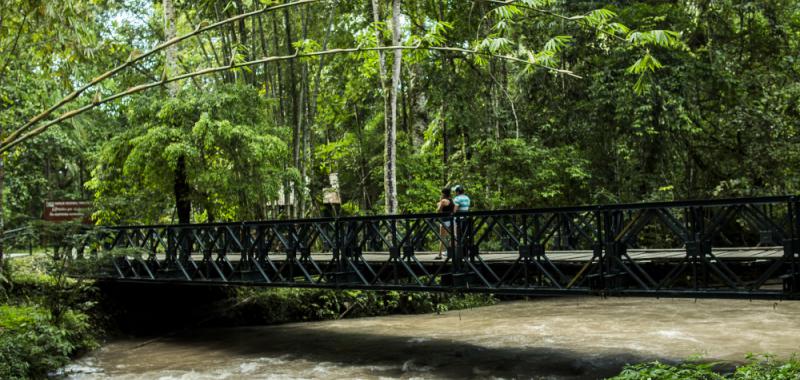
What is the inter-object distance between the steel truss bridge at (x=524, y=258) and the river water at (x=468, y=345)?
1417 mm

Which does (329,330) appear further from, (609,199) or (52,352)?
(609,199)

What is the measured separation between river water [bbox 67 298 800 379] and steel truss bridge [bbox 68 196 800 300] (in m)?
1.42

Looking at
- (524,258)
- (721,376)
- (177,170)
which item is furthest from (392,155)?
(721,376)

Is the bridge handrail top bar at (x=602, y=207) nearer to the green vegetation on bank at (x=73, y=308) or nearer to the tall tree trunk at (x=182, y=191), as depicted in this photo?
the green vegetation on bank at (x=73, y=308)

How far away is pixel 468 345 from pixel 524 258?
4.43 m

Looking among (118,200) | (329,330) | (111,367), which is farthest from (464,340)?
(118,200)

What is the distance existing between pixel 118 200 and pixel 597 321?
13148 mm

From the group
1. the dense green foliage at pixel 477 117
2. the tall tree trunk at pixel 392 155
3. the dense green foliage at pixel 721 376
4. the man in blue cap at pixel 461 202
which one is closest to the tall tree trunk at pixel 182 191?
the dense green foliage at pixel 477 117

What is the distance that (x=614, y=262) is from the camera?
1061cm

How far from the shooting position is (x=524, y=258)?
11383mm

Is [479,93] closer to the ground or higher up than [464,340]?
higher up

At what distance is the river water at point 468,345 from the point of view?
42.4ft

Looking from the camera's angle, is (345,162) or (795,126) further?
(345,162)

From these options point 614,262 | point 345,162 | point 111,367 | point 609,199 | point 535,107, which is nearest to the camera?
point 614,262
